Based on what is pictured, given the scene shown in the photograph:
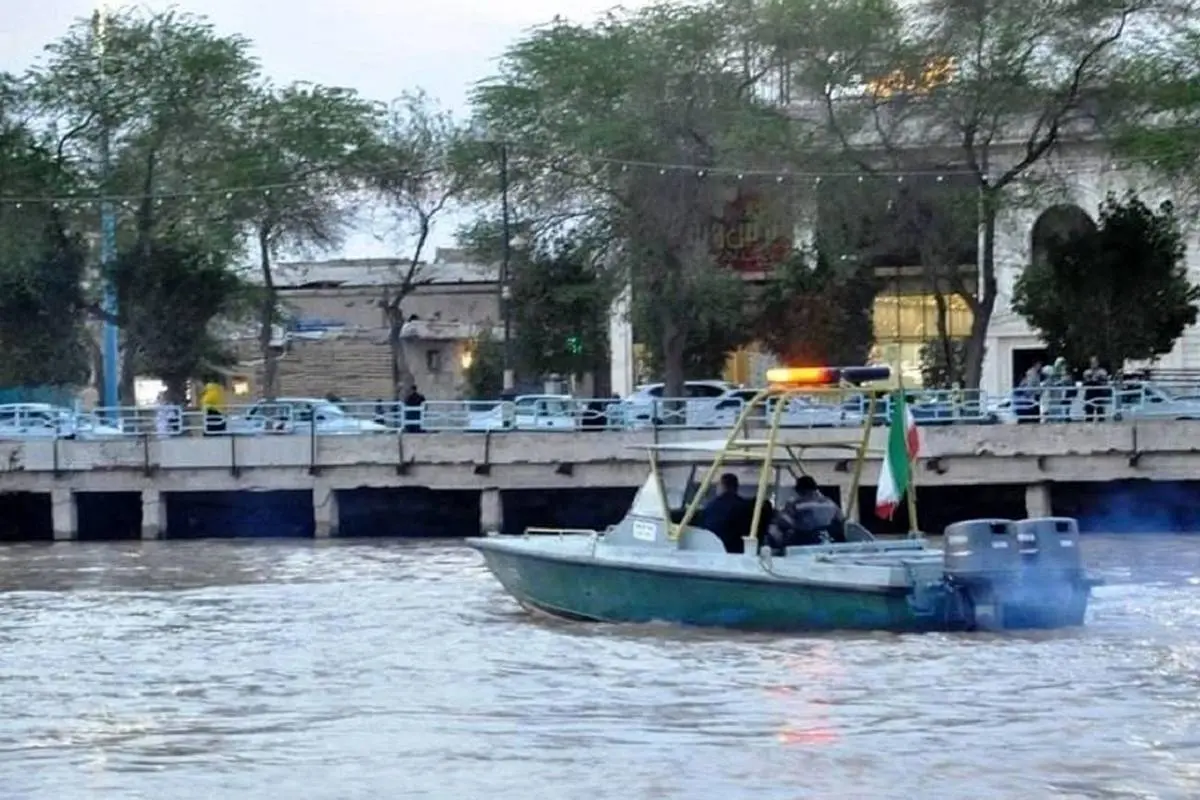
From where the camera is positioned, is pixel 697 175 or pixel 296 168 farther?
pixel 296 168

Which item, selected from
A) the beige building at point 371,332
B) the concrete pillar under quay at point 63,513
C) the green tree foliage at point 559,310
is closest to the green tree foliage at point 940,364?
the green tree foliage at point 559,310

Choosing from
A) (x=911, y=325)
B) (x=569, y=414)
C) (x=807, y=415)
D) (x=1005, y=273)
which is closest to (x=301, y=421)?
(x=569, y=414)

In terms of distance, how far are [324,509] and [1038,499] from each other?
11.0 metres

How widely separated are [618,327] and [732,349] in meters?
5.91

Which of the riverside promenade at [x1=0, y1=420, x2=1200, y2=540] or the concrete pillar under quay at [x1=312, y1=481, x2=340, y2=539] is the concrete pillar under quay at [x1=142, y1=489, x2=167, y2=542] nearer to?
the riverside promenade at [x1=0, y1=420, x2=1200, y2=540]

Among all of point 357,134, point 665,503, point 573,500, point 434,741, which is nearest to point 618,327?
Result: point 357,134

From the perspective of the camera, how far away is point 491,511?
39219 millimetres

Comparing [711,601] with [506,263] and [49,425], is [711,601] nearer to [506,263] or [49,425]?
[49,425]

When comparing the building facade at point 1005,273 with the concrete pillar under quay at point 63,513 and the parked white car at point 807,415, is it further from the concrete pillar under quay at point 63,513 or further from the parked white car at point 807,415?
the concrete pillar under quay at point 63,513

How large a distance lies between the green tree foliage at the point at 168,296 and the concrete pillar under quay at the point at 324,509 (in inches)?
502

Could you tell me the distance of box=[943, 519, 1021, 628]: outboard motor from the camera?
20.8 m

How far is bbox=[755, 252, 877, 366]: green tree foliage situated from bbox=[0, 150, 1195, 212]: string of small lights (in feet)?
14.7

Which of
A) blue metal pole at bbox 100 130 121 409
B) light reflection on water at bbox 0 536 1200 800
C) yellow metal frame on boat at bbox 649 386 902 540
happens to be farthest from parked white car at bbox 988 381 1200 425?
blue metal pole at bbox 100 130 121 409

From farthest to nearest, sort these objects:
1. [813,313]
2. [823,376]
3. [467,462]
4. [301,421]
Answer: [813,313] → [301,421] → [467,462] → [823,376]
